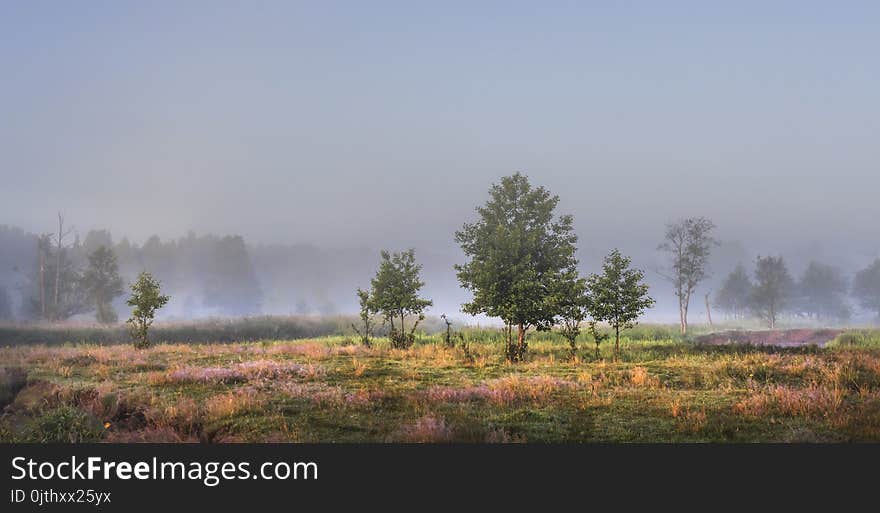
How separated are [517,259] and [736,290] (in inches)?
4264

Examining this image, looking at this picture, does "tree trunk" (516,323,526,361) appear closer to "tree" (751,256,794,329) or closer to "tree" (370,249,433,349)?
"tree" (370,249,433,349)

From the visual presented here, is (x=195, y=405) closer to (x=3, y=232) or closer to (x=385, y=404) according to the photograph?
(x=385, y=404)

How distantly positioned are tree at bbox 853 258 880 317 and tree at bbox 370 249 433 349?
413 ft

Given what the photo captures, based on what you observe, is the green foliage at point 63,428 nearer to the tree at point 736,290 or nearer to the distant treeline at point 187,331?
the distant treeline at point 187,331

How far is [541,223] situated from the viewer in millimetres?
31141

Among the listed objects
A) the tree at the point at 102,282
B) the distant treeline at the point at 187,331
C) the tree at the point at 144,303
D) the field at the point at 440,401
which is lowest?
the field at the point at 440,401

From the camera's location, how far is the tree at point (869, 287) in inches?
4555

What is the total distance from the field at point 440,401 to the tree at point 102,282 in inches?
2030

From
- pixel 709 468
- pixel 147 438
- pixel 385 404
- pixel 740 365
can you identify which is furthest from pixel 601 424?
pixel 740 365

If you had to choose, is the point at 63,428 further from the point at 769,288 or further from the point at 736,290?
the point at 736,290

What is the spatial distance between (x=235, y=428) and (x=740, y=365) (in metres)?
22.5

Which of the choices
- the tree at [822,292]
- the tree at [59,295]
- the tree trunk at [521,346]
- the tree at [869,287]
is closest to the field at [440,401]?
the tree trunk at [521,346]

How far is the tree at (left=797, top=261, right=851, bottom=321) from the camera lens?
120875mm

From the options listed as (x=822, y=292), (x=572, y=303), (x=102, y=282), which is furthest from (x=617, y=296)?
(x=822, y=292)
